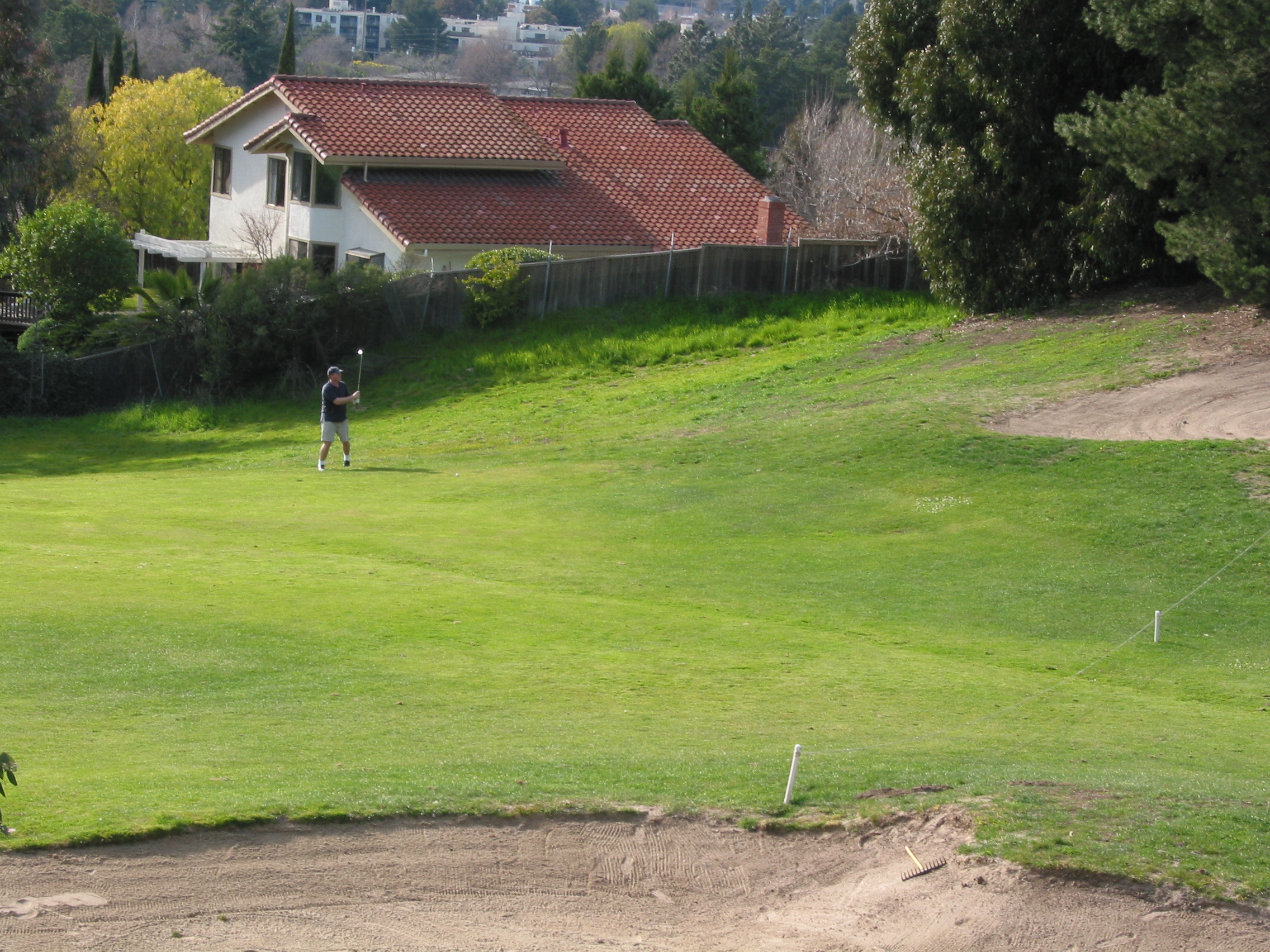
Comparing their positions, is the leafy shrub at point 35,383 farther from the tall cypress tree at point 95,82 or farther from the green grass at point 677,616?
the tall cypress tree at point 95,82

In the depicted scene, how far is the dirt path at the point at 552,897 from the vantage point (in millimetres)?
7465

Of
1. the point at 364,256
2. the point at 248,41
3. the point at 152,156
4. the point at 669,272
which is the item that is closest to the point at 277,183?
the point at 364,256

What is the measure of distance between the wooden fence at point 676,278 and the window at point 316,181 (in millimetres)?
6843

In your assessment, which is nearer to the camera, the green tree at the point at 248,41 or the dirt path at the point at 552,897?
the dirt path at the point at 552,897

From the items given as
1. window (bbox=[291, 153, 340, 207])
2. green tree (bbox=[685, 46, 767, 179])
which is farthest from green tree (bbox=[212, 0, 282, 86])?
window (bbox=[291, 153, 340, 207])

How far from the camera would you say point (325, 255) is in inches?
1654

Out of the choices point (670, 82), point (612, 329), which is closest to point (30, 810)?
point (612, 329)

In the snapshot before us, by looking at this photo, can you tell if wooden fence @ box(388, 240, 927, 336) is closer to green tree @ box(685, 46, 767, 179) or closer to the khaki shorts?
the khaki shorts

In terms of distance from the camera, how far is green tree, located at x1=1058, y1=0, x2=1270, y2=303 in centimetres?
2580

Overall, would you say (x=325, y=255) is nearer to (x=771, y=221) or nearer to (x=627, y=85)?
(x=771, y=221)

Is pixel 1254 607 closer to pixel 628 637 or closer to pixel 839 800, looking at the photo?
pixel 628 637

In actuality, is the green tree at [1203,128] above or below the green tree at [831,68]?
below

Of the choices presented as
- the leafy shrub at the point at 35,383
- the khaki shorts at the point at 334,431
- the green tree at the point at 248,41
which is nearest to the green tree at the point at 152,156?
the leafy shrub at the point at 35,383

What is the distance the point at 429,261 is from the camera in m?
38.8
